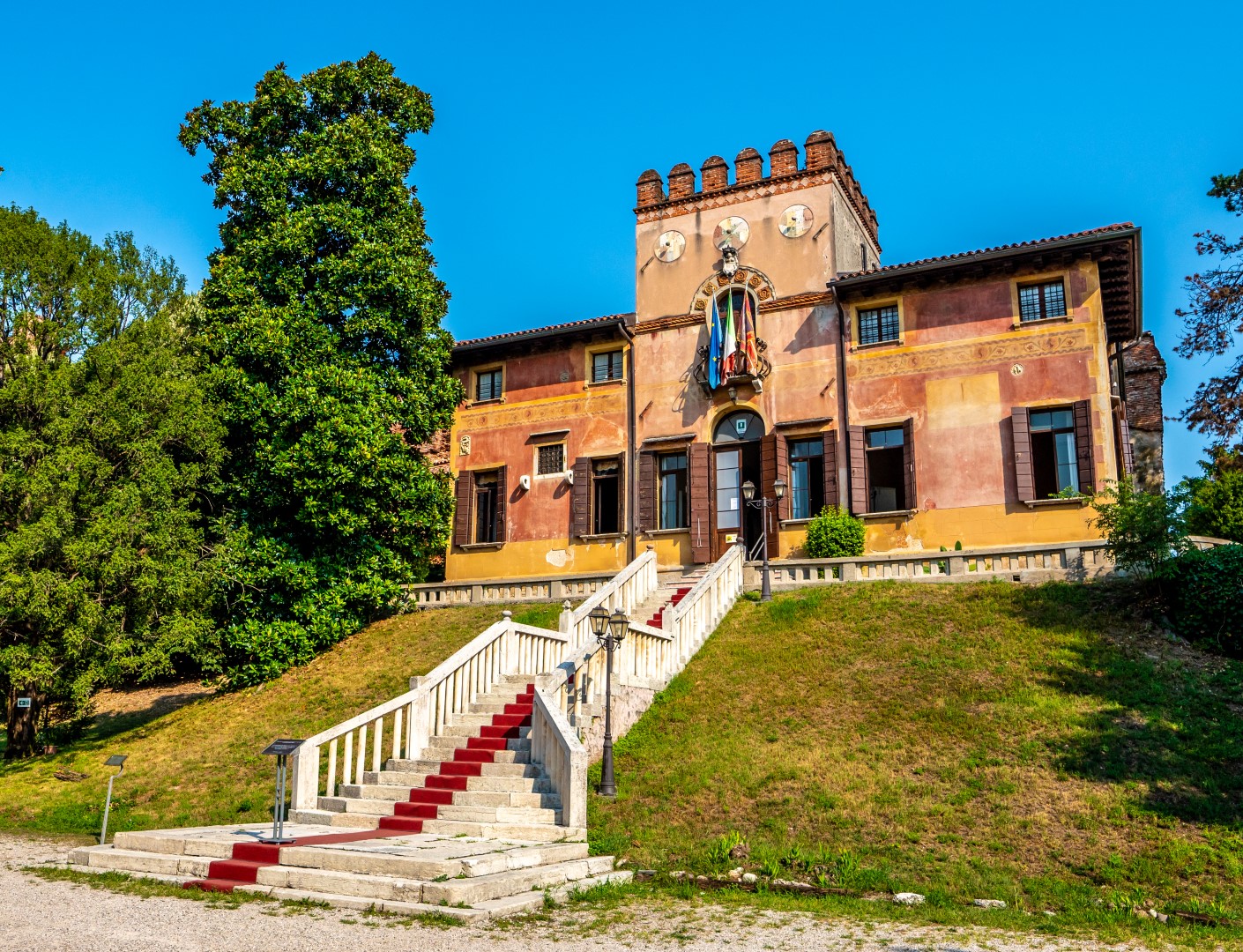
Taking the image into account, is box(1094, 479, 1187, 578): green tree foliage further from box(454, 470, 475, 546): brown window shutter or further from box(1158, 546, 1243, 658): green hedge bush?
box(454, 470, 475, 546): brown window shutter

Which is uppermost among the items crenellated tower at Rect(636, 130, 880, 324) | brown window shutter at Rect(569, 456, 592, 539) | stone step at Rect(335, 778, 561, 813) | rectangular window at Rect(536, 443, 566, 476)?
crenellated tower at Rect(636, 130, 880, 324)

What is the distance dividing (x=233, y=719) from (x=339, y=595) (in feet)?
12.2

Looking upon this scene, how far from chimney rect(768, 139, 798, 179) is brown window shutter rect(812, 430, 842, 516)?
710 cm

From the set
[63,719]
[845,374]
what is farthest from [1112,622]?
[63,719]

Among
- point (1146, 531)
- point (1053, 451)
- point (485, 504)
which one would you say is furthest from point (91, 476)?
point (1053, 451)

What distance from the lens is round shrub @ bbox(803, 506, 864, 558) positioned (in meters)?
21.8

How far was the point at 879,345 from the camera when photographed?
2350cm

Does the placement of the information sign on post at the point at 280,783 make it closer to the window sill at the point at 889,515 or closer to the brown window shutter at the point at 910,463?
the window sill at the point at 889,515

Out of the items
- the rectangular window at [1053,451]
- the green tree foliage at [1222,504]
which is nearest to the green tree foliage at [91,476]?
the rectangular window at [1053,451]

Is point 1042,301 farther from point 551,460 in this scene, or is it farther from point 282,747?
point 282,747

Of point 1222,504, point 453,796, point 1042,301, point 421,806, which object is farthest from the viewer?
point 1042,301

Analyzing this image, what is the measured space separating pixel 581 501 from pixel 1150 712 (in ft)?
50.4

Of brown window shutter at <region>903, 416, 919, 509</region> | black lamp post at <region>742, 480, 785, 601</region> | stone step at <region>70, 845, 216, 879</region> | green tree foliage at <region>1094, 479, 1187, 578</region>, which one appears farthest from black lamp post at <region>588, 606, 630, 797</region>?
brown window shutter at <region>903, 416, 919, 509</region>

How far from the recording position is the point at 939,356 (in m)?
22.8
